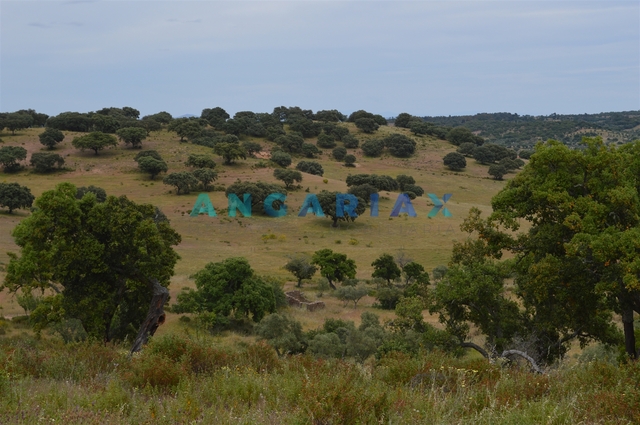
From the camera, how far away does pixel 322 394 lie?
5.71 m

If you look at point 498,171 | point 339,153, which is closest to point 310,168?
point 339,153

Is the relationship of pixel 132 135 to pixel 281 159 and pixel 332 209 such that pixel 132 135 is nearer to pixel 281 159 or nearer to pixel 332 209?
pixel 281 159

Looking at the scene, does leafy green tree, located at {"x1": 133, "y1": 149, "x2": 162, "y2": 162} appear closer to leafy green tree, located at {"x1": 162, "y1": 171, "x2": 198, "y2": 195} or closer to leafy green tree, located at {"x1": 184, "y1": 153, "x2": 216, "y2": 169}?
leafy green tree, located at {"x1": 184, "y1": 153, "x2": 216, "y2": 169}

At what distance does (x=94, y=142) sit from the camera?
3378 inches

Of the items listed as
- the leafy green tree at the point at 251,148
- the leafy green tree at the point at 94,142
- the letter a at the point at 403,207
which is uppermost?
the leafy green tree at the point at 94,142

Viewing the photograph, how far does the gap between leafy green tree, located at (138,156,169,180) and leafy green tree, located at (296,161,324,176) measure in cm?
2179

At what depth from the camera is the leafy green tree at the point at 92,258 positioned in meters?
17.0

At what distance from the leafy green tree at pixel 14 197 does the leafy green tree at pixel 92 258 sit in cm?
4615

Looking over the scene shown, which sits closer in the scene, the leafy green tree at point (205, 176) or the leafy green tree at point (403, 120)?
the leafy green tree at point (205, 176)

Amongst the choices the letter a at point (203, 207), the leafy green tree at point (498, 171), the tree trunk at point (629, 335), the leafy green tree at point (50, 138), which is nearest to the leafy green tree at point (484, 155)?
the leafy green tree at point (498, 171)

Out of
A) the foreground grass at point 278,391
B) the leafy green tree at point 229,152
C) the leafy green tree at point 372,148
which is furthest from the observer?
the leafy green tree at point 372,148

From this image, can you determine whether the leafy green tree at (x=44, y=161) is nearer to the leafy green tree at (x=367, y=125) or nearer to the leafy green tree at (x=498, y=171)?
the leafy green tree at (x=367, y=125)

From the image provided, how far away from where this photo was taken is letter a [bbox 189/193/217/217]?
6456 centimetres

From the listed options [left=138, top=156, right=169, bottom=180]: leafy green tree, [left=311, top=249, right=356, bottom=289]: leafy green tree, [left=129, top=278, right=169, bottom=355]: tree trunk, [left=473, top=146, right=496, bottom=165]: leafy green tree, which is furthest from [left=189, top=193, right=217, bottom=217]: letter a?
[left=473, top=146, right=496, bottom=165]: leafy green tree
